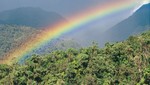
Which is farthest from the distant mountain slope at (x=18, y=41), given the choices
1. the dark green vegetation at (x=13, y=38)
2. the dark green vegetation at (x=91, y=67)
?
the dark green vegetation at (x=91, y=67)

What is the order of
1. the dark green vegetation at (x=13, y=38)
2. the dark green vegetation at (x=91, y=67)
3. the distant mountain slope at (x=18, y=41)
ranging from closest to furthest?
the dark green vegetation at (x=91, y=67) → the distant mountain slope at (x=18, y=41) → the dark green vegetation at (x=13, y=38)

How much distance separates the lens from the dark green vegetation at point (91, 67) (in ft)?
163

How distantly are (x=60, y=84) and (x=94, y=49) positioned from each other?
38.2 ft

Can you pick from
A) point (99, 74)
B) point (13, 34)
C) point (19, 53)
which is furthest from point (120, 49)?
point (13, 34)

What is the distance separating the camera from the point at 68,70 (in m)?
53.3

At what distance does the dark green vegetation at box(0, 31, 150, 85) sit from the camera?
→ 163 ft

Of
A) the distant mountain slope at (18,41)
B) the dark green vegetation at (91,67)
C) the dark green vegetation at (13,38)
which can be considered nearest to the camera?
the dark green vegetation at (91,67)

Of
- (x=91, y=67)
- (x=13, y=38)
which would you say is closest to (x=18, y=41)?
(x=13, y=38)

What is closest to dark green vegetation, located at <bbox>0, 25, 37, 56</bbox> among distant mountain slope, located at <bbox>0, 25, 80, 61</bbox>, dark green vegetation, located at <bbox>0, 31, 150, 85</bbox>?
distant mountain slope, located at <bbox>0, 25, 80, 61</bbox>

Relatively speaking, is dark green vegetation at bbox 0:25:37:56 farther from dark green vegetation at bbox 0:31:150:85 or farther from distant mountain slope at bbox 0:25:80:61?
dark green vegetation at bbox 0:31:150:85

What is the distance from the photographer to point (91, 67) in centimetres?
5322

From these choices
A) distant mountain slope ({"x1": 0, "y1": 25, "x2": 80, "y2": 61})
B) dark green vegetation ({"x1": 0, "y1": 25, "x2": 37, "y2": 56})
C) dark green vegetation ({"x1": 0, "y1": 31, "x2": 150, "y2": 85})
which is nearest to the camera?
dark green vegetation ({"x1": 0, "y1": 31, "x2": 150, "y2": 85})

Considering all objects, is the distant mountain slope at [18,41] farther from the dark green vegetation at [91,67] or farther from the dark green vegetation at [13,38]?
the dark green vegetation at [91,67]

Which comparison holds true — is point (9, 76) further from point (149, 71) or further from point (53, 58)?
point (149, 71)
